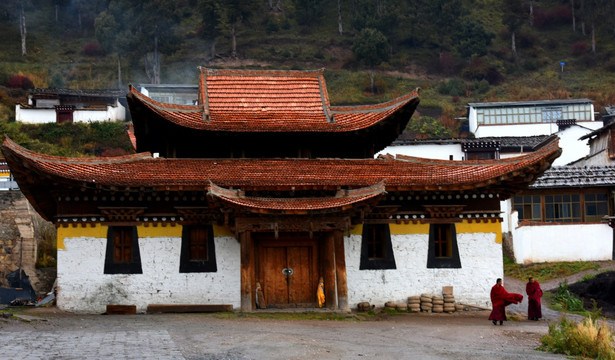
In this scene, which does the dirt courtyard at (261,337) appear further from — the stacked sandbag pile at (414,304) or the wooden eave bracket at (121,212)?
the wooden eave bracket at (121,212)

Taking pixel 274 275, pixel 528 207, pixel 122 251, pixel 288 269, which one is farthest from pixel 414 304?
pixel 528 207

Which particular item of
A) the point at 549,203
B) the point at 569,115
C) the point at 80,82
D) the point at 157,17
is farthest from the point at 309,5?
the point at 549,203

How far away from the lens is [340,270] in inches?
901

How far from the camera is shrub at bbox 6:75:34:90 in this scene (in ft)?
277

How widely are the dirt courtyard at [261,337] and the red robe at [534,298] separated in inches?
28.5

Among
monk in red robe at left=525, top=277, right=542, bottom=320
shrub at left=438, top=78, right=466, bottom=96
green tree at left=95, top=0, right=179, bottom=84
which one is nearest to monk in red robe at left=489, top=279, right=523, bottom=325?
monk in red robe at left=525, top=277, right=542, bottom=320

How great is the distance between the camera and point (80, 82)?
92375mm

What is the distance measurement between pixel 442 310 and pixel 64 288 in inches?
446

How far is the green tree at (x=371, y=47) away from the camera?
304 ft

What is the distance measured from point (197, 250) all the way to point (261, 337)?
757cm

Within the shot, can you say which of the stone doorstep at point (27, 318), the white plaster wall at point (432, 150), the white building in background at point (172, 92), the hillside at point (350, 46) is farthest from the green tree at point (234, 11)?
the stone doorstep at point (27, 318)

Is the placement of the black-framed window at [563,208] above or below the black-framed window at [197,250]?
above

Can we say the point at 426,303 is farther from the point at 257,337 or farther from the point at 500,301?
the point at 257,337

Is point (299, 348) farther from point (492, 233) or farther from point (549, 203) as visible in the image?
point (549, 203)
